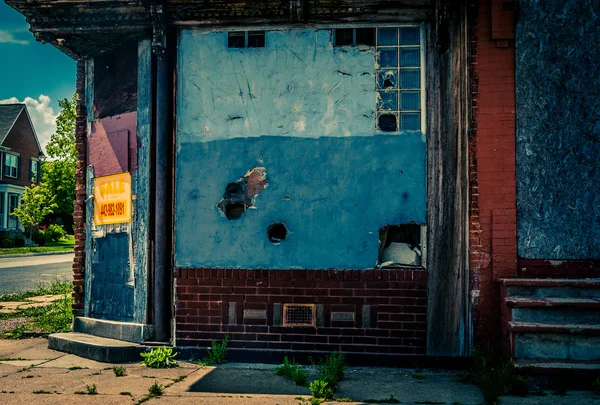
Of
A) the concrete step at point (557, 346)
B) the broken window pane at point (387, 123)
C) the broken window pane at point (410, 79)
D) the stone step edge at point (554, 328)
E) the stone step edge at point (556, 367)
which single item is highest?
the broken window pane at point (410, 79)

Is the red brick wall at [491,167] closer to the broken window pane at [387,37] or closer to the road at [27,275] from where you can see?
the broken window pane at [387,37]

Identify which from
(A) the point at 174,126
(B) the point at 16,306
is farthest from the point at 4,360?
(B) the point at 16,306

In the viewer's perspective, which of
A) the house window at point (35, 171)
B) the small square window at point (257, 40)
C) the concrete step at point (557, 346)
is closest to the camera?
the concrete step at point (557, 346)

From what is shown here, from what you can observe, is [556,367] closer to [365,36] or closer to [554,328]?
[554,328]

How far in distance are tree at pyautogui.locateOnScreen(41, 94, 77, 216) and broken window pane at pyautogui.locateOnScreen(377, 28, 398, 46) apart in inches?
1154

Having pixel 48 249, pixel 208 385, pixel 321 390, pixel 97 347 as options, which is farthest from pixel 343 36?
pixel 48 249

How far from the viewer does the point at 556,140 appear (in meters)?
6.20

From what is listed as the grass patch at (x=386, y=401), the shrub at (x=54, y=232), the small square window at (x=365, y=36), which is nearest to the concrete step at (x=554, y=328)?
the grass patch at (x=386, y=401)

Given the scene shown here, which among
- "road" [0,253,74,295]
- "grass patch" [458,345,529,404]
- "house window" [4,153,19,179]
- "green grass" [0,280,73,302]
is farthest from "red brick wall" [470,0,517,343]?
"house window" [4,153,19,179]

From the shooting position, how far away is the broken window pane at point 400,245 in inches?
257

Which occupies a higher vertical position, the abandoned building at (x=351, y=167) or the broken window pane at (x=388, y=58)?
the broken window pane at (x=388, y=58)

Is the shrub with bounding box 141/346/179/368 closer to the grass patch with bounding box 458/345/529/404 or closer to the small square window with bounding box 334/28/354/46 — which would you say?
the grass patch with bounding box 458/345/529/404

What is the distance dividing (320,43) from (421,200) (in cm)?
221

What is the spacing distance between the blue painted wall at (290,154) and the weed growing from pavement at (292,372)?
1.13 meters
